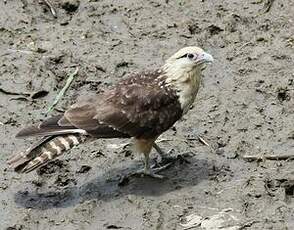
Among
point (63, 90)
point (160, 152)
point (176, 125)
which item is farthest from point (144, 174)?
point (63, 90)

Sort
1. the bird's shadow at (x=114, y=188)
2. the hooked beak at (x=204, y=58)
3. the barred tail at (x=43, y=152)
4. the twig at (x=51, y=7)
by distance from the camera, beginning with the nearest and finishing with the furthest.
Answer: the barred tail at (x=43, y=152), the bird's shadow at (x=114, y=188), the hooked beak at (x=204, y=58), the twig at (x=51, y=7)

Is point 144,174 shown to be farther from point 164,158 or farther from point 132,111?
point 132,111

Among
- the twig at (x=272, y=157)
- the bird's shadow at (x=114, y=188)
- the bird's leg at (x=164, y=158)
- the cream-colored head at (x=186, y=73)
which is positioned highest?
the cream-colored head at (x=186, y=73)

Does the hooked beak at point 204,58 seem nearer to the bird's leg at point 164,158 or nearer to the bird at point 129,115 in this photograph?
the bird at point 129,115

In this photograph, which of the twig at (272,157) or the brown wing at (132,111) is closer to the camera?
the brown wing at (132,111)

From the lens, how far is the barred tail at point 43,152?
7883 millimetres

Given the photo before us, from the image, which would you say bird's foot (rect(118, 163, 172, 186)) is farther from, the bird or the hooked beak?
the hooked beak

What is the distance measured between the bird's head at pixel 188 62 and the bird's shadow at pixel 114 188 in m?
0.81

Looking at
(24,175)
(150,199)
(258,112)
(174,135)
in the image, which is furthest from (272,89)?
(24,175)

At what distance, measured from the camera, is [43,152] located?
7930 millimetres

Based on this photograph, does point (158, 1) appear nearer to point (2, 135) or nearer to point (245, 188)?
point (2, 135)

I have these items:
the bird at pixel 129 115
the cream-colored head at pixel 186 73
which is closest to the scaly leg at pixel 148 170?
the bird at pixel 129 115

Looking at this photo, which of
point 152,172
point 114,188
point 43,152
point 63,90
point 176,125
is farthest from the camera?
point 63,90

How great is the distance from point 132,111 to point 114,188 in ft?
2.28
